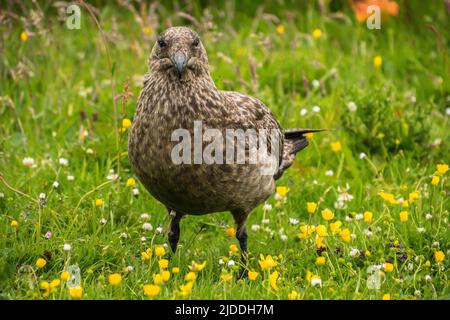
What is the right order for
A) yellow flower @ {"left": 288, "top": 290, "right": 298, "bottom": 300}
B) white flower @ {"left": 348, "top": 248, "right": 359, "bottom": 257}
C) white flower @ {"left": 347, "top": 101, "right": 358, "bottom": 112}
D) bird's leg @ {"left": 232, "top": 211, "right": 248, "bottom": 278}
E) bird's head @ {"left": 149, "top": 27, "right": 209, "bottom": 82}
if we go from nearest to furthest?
1. yellow flower @ {"left": 288, "top": 290, "right": 298, "bottom": 300}
2. bird's head @ {"left": 149, "top": 27, "right": 209, "bottom": 82}
3. white flower @ {"left": 348, "top": 248, "right": 359, "bottom": 257}
4. bird's leg @ {"left": 232, "top": 211, "right": 248, "bottom": 278}
5. white flower @ {"left": 347, "top": 101, "right": 358, "bottom": 112}

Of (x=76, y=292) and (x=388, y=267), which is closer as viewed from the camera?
(x=76, y=292)

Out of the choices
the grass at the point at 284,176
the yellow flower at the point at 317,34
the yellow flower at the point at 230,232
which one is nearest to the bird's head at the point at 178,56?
the grass at the point at 284,176

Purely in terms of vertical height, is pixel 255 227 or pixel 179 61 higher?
pixel 179 61

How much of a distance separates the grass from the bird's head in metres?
0.50

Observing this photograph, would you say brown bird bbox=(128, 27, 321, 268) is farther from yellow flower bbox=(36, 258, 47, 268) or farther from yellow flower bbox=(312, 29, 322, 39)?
yellow flower bbox=(312, 29, 322, 39)

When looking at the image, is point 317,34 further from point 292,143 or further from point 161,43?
point 161,43

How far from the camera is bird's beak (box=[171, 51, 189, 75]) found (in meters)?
4.70

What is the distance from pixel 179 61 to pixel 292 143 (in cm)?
155

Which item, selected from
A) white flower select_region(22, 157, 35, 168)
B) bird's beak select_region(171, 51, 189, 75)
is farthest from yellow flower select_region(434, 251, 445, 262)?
white flower select_region(22, 157, 35, 168)

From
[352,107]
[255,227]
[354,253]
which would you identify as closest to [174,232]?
[255,227]

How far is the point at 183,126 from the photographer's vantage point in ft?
15.8

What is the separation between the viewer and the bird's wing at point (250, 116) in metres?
→ 5.09

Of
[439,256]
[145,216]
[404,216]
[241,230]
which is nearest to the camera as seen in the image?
[439,256]
